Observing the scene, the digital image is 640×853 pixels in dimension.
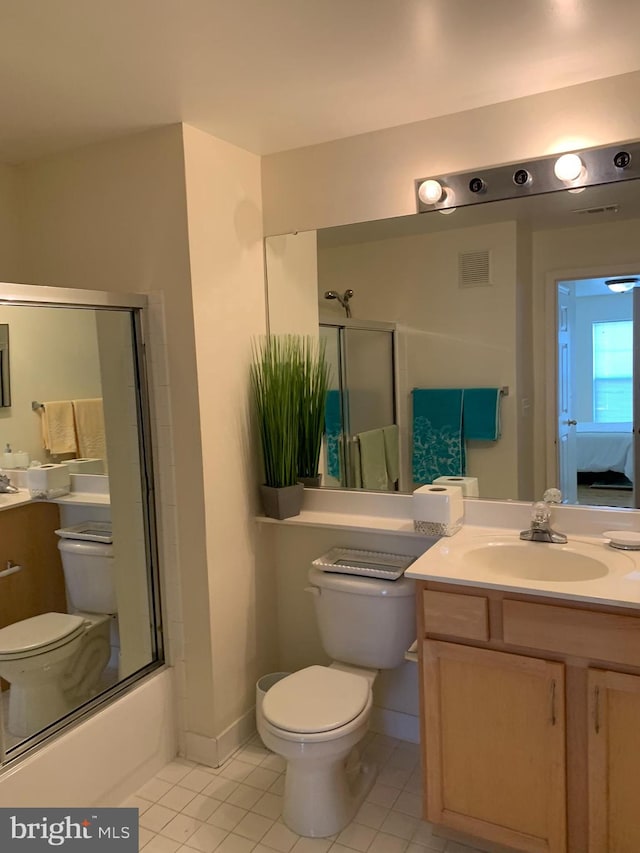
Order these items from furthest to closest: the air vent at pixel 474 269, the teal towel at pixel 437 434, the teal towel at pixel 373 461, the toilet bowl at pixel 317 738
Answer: the teal towel at pixel 373 461, the teal towel at pixel 437 434, the air vent at pixel 474 269, the toilet bowl at pixel 317 738

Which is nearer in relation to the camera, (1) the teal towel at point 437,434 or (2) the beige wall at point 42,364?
(2) the beige wall at point 42,364

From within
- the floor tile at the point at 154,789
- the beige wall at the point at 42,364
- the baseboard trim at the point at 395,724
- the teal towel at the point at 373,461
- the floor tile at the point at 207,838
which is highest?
the beige wall at the point at 42,364

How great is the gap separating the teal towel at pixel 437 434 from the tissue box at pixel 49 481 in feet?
4.28

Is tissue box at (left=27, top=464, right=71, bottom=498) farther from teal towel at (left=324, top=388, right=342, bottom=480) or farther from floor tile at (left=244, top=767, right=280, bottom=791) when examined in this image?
floor tile at (left=244, top=767, right=280, bottom=791)

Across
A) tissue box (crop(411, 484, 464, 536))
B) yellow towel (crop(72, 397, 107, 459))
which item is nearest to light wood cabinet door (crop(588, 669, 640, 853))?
tissue box (crop(411, 484, 464, 536))

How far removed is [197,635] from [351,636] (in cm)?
58

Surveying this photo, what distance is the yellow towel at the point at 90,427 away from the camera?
2395 mm

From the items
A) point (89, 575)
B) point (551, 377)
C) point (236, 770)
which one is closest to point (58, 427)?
point (89, 575)

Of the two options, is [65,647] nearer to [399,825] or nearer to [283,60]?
[399,825]

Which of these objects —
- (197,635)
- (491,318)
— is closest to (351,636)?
(197,635)

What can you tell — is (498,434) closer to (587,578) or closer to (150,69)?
(587,578)

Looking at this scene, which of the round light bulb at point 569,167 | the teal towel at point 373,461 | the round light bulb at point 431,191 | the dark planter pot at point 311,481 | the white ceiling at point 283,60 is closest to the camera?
the white ceiling at point 283,60

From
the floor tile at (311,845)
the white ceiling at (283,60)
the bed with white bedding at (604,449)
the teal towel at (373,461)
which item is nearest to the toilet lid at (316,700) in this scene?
the floor tile at (311,845)

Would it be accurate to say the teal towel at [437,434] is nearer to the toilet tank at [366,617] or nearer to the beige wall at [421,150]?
the toilet tank at [366,617]
